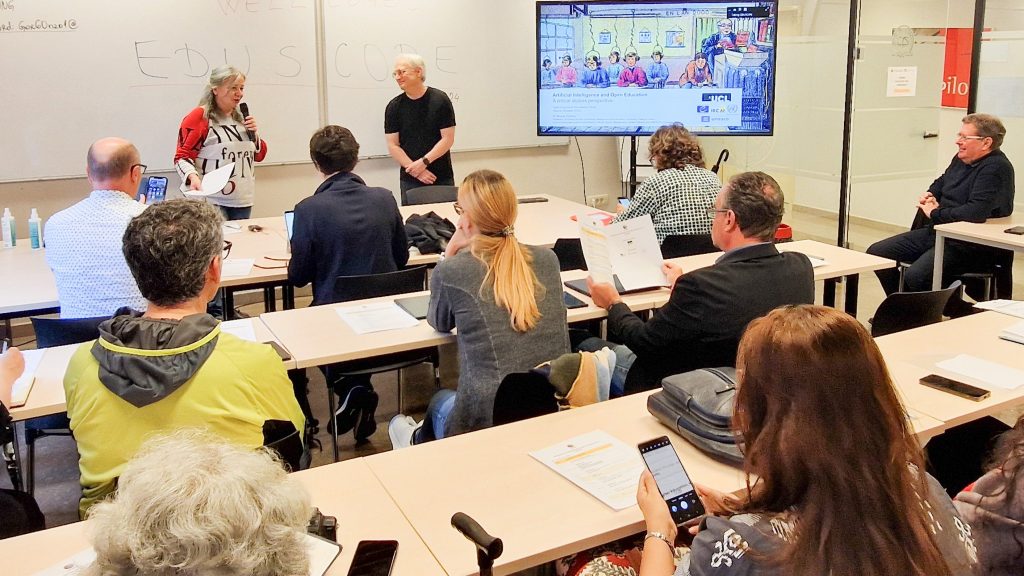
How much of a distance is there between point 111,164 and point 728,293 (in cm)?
224

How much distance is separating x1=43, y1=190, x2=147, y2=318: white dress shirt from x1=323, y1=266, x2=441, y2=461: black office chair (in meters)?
0.76

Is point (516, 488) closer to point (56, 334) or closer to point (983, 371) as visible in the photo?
point (983, 371)

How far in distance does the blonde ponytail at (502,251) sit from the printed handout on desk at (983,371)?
1280mm

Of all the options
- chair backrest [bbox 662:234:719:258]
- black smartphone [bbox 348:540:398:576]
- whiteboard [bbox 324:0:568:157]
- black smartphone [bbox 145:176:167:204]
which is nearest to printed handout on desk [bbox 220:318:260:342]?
black smartphone [bbox 348:540:398:576]

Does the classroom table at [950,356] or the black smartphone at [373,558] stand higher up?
the classroom table at [950,356]

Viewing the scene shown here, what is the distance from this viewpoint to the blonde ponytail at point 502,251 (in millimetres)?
2740

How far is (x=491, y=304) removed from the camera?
2.73m

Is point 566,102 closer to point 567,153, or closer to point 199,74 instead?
point 567,153

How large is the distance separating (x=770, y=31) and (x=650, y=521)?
15.6 ft

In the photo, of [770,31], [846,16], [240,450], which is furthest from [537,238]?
[846,16]

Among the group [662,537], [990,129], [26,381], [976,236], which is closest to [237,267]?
[26,381]

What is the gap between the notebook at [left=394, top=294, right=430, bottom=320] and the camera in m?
3.25

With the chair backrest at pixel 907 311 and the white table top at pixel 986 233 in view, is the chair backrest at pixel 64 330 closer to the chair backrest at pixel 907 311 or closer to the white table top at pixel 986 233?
the chair backrest at pixel 907 311

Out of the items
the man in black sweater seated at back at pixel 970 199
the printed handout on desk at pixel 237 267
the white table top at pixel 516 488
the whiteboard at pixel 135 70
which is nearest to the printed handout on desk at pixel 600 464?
the white table top at pixel 516 488
